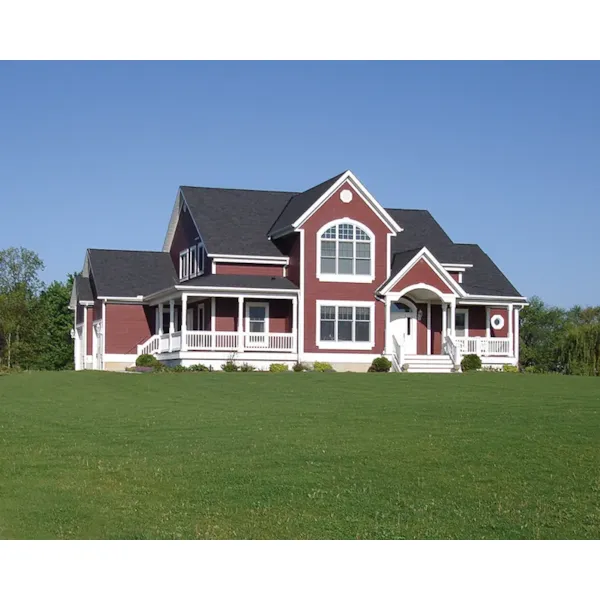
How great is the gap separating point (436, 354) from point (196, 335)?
10.4 metres

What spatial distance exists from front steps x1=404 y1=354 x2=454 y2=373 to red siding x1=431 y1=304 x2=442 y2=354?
8.31 feet

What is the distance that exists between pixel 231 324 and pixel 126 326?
583 cm

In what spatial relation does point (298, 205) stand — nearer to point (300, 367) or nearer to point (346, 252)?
point (346, 252)

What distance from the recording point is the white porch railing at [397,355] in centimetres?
3806

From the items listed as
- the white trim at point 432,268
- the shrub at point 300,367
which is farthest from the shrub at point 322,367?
the white trim at point 432,268

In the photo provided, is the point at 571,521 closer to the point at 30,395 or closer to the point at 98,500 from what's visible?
the point at 98,500

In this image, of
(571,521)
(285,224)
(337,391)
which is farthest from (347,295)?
(571,521)

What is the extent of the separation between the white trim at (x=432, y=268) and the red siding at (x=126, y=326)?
1078 centimetres

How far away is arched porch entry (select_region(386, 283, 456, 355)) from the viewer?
40.1 metres

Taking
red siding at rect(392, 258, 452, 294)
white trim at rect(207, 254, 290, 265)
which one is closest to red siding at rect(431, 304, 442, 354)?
red siding at rect(392, 258, 452, 294)

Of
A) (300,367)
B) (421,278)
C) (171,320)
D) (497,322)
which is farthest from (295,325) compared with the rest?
(497,322)

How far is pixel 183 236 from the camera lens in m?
44.6

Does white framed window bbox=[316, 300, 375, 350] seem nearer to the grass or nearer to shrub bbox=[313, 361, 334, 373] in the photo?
shrub bbox=[313, 361, 334, 373]

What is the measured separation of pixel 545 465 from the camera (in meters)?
14.3
